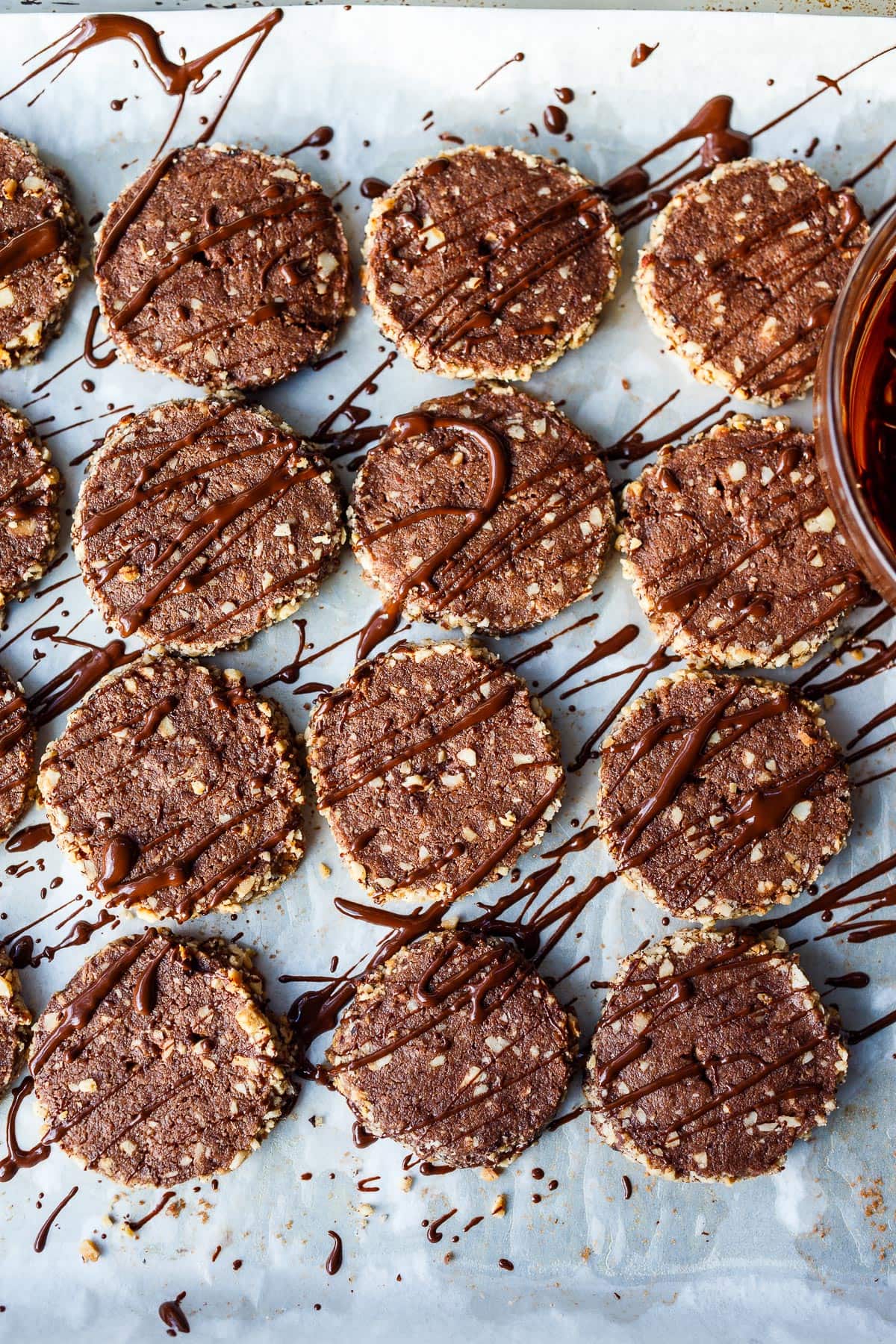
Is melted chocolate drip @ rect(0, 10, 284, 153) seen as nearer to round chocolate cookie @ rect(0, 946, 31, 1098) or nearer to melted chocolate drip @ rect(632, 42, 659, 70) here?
melted chocolate drip @ rect(632, 42, 659, 70)

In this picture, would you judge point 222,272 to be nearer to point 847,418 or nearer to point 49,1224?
point 847,418

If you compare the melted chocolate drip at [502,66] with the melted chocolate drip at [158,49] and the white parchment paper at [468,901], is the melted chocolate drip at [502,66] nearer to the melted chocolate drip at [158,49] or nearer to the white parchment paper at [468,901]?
the white parchment paper at [468,901]

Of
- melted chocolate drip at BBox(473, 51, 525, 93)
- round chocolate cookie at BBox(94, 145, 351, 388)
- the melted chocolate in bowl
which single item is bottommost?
the melted chocolate in bowl

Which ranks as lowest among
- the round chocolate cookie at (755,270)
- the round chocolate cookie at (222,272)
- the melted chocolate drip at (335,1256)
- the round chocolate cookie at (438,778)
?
the melted chocolate drip at (335,1256)

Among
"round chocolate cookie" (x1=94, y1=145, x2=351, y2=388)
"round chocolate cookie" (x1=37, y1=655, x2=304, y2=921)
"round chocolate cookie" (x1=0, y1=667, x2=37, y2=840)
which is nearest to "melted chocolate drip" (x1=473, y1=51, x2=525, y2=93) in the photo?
"round chocolate cookie" (x1=94, y1=145, x2=351, y2=388)

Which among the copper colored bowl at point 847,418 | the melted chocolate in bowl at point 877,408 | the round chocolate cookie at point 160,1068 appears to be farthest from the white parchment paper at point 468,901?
the copper colored bowl at point 847,418

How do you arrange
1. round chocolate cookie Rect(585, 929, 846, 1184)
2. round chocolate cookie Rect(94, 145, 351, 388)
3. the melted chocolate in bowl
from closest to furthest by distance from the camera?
the melted chocolate in bowl → round chocolate cookie Rect(585, 929, 846, 1184) → round chocolate cookie Rect(94, 145, 351, 388)
